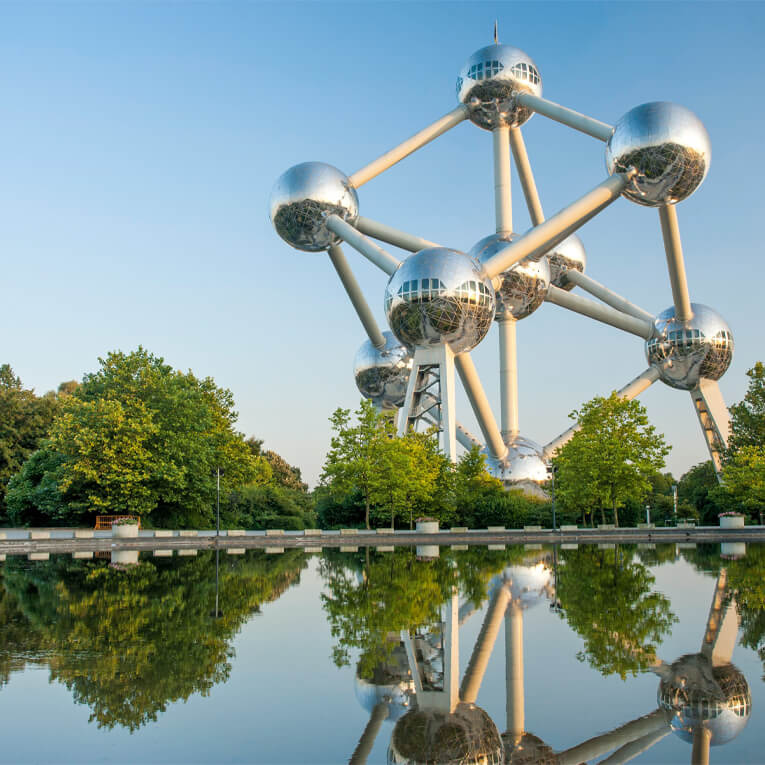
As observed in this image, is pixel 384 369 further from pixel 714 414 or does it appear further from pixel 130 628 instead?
pixel 130 628

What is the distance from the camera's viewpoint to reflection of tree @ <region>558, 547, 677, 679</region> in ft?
25.3

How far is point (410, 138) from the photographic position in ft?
118

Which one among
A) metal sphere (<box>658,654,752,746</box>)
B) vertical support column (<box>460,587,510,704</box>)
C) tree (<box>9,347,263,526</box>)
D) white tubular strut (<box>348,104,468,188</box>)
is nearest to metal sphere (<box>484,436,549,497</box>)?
tree (<box>9,347,263,526</box>)

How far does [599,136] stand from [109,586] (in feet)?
94.8

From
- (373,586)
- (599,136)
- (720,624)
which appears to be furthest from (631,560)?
(599,136)

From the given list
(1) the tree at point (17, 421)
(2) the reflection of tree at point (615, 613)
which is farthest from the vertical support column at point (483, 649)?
(1) the tree at point (17, 421)

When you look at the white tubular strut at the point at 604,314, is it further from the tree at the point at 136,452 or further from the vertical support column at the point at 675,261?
the tree at the point at 136,452

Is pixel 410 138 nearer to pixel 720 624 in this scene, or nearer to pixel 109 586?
pixel 109 586

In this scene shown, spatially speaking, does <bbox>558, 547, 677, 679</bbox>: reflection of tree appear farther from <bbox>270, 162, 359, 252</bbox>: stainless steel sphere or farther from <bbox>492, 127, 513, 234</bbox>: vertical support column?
<bbox>492, 127, 513, 234</bbox>: vertical support column

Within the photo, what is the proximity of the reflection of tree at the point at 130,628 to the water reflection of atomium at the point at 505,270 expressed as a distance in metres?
14.8

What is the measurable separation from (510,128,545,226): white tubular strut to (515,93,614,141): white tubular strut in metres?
2.79

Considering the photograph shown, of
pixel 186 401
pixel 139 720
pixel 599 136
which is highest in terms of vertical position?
pixel 599 136

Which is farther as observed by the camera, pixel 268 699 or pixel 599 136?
pixel 599 136

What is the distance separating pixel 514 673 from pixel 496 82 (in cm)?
3499
